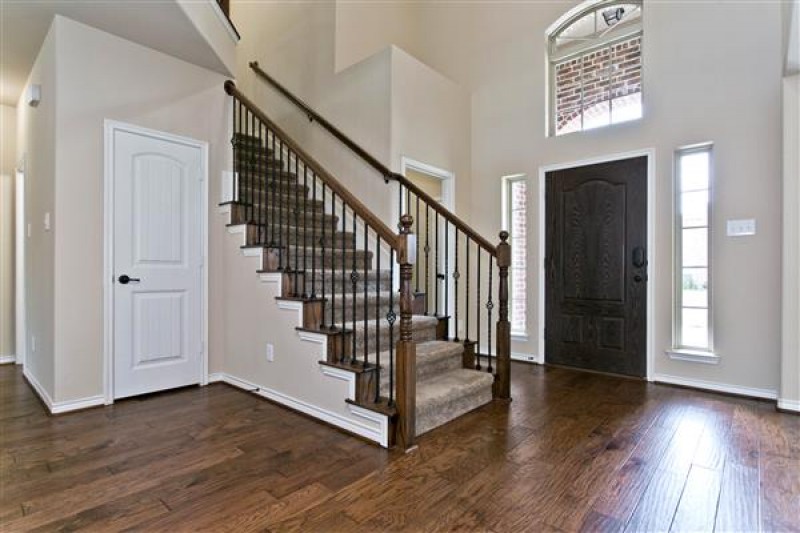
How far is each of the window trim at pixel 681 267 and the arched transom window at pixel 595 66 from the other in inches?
24.4

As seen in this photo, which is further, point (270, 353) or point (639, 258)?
point (639, 258)

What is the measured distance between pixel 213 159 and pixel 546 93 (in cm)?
331

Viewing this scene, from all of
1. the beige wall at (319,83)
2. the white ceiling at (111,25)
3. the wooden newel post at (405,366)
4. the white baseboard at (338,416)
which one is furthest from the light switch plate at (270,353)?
the white ceiling at (111,25)

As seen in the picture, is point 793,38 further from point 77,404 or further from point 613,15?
point 77,404

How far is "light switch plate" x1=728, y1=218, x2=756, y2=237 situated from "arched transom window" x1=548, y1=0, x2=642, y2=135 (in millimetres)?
1246

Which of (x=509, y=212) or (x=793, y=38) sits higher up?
(x=793, y=38)

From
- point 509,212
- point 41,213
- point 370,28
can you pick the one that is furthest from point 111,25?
point 509,212

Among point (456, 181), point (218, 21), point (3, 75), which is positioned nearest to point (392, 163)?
point (456, 181)

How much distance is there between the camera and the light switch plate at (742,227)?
3273 millimetres

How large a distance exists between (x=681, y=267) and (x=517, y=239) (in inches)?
60.8

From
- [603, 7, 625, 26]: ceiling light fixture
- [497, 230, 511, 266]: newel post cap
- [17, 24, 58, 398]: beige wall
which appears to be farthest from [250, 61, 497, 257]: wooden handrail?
[603, 7, 625, 26]: ceiling light fixture

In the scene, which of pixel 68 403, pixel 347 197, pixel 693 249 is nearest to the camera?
pixel 347 197

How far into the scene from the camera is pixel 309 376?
112 inches

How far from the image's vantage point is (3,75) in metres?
3.74
